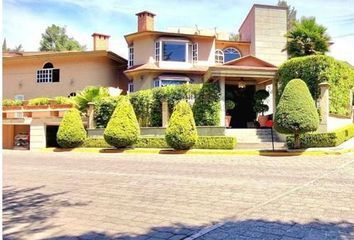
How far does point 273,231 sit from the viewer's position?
195 inches

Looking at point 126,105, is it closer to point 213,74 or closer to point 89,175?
point 213,74

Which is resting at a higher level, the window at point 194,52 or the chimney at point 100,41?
the chimney at point 100,41

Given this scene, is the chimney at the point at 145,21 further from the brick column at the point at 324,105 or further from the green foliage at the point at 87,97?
the brick column at the point at 324,105

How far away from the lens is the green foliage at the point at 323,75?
18.5m

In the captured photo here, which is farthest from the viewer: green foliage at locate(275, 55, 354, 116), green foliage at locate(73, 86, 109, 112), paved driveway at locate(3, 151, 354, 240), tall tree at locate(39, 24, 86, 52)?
tall tree at locate(39, 24, 86, 52)

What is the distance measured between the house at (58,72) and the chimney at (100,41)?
221 cm

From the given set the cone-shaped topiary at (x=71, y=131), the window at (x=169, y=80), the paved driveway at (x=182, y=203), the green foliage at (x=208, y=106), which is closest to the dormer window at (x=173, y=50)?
the window at (x=169, y=80)

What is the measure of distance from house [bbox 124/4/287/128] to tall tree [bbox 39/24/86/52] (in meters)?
30.7

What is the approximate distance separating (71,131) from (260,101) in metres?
11.7

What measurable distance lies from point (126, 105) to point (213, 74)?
4966 millimetres

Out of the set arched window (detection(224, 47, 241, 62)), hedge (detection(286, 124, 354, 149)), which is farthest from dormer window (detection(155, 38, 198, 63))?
hedge (detection(286, 124, 354, 149))

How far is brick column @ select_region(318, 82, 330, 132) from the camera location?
54.4 feet

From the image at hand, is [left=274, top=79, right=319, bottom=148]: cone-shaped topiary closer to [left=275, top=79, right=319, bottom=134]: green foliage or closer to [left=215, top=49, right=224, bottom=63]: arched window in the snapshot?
[left=275, top=79, right=319, bottom=134]: green foliage

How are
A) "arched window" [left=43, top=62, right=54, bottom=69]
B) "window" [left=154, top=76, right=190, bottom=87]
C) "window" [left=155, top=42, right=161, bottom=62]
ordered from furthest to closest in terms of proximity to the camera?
1. "arched window" [left=43, top=62, right=54, bottom=69]
2. "window" [left=155, top=42, right=161, bottom=62]
3. "window" [left=154, top=76, right=190, bottom=87]
